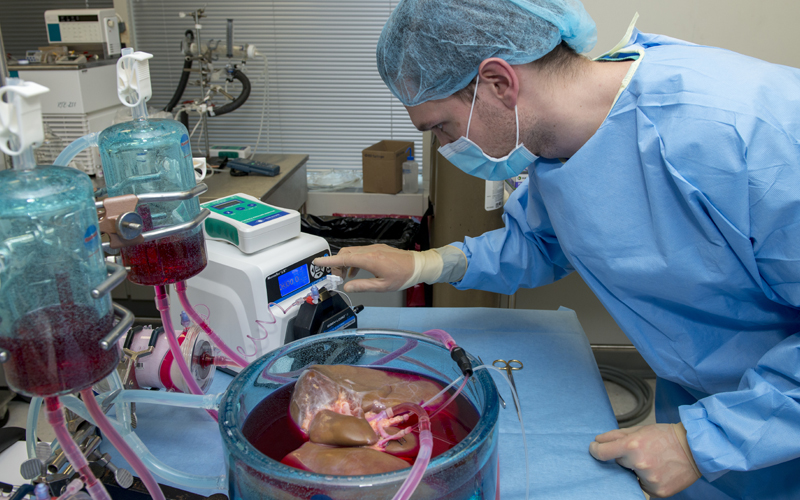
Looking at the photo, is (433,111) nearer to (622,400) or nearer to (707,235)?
(707,235)

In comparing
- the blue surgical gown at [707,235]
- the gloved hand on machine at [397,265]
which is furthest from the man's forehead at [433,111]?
the gloved hand on machine at [397,265]

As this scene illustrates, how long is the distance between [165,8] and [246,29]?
20.0 inches

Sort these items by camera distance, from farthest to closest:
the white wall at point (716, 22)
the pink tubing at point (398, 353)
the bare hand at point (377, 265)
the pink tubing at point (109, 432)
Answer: the white wall at point (716, 22)
the bare hand at point (377, 265)
the pink tubing at point (398, 353)
the pink tubing at point (109, 432)

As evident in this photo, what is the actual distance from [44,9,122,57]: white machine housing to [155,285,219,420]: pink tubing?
6.89 feet

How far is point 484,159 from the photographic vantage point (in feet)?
3.71

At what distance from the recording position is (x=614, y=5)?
86.0 inches

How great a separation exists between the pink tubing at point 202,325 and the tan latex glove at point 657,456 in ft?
2.27

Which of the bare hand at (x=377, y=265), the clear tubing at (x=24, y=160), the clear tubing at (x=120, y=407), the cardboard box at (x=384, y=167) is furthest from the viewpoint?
the cardboard box at (x=384, y=167)

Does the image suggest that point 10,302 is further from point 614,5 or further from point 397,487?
point 614,5

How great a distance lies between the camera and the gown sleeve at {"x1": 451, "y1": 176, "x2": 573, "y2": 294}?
134cm

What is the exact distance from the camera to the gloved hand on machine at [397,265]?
125 cm

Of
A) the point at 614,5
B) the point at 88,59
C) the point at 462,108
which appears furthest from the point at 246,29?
the point at 462,108

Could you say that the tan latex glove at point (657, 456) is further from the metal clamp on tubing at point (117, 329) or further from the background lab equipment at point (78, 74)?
the background lab equipment at point (78, 74)

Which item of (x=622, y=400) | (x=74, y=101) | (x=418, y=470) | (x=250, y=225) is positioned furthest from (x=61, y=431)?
(x=622, y=400)
